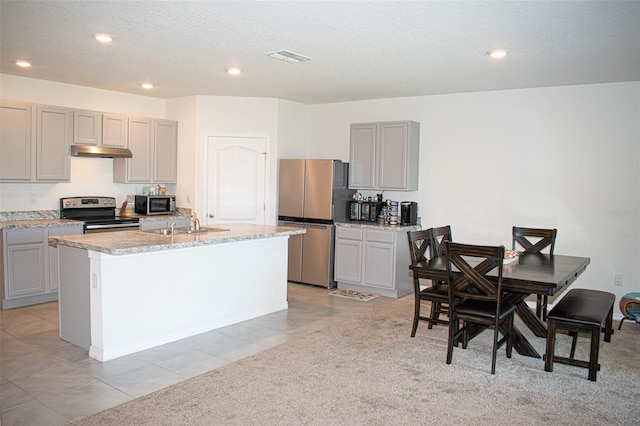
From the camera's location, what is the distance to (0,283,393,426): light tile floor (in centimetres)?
312

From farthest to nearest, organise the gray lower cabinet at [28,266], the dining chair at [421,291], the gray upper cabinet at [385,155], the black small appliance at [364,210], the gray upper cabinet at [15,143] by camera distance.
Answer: the black small appliance at [364,210] < the gray upper cabinet at [385,155] < the gray upper cabinet at [15,143] < the gray lower cabinet at [28,266] < the dining chair at [421,291]

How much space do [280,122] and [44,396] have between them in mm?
4701

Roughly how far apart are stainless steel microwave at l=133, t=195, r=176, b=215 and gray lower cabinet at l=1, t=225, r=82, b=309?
119cm

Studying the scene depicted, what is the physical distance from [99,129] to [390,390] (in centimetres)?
490

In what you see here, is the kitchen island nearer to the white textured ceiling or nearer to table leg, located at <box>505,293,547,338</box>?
the white textured ceiling

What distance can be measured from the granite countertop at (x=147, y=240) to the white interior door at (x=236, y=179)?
2009 mm

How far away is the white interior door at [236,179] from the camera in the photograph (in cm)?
700

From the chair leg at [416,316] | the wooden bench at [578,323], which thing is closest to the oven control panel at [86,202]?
the chair leg at [416,316]

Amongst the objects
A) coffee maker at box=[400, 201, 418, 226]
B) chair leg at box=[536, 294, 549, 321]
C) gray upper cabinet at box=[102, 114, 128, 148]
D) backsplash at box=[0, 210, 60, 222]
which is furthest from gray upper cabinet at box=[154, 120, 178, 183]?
chair leg at box=[536, 294, 549, 321]

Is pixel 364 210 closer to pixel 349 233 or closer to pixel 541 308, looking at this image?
pixel 349 233

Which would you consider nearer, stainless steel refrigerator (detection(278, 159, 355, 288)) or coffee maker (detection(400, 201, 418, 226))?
coffee maker (detection(400, 201, 418, 226))

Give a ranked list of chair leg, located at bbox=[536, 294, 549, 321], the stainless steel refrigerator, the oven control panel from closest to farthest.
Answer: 1. chair leg, located at bbox=[536, 294, 549, 321]
2. the oven control panel
3. the stainless steel refrigerator

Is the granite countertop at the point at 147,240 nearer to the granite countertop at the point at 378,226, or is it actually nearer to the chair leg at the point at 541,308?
the granite countertop at the point at 378,226

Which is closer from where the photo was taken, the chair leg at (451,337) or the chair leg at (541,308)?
the chair leg at (451,337)
